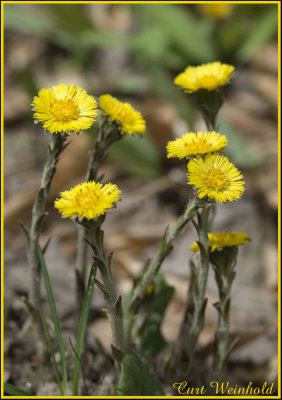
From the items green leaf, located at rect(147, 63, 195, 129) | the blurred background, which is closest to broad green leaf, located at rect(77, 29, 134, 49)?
the blurred background

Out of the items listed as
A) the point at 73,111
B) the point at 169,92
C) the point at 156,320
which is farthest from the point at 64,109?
the point at 169,92

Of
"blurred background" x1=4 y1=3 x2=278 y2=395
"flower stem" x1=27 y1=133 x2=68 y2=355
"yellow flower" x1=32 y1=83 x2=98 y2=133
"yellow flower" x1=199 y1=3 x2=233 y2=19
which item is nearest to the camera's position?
"yellow flower" x1=32 y1=83 x2=98 y2=133

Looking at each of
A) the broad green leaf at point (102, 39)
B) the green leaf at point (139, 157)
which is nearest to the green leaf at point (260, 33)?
the broad green leaf at point (102, 39)

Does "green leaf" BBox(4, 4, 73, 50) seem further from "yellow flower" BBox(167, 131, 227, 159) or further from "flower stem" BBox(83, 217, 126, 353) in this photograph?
"flower stem" BBox(83, 217, 126, 353)

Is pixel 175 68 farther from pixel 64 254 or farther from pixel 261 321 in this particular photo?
pixel 261 321

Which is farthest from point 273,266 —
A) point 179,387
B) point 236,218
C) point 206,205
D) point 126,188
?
point 206,205
